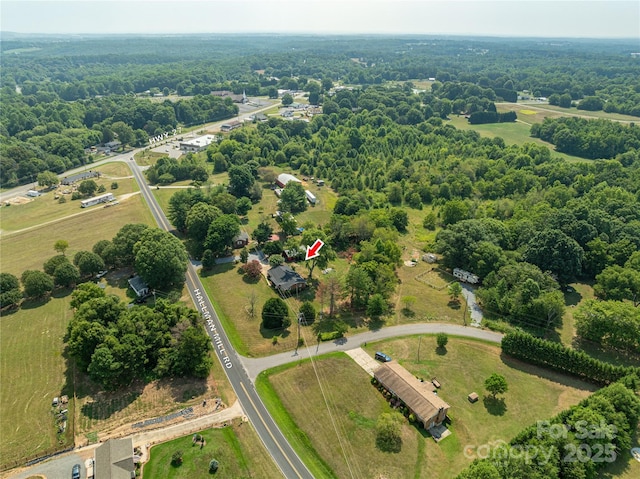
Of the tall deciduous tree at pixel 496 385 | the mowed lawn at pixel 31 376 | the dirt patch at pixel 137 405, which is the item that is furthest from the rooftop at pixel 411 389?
the mowed lawn at pixel 31 376

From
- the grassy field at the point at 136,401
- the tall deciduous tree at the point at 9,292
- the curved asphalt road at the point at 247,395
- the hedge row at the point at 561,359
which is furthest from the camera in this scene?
the tall deciduous tree at the point at 9,292

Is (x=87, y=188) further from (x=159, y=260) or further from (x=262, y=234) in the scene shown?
(x=262, y=234)

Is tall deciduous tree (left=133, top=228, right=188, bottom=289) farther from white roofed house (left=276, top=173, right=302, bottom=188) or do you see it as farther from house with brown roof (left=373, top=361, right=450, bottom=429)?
white roofed house (left=276, top=173, right=302, bottom=188)

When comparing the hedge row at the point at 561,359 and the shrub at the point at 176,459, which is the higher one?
the hedge row at the point at 561,359

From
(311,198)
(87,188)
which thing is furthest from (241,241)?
(87,188)

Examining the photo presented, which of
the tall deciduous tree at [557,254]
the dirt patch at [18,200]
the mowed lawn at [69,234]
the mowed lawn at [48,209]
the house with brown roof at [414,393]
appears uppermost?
the tall deciduous tree at [557,254]

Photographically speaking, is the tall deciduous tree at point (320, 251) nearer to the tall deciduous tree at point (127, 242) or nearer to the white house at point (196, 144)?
the tall deciduous tree at point (127, 242)

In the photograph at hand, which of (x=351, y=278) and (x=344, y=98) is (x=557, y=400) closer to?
(x=351, y=278)
